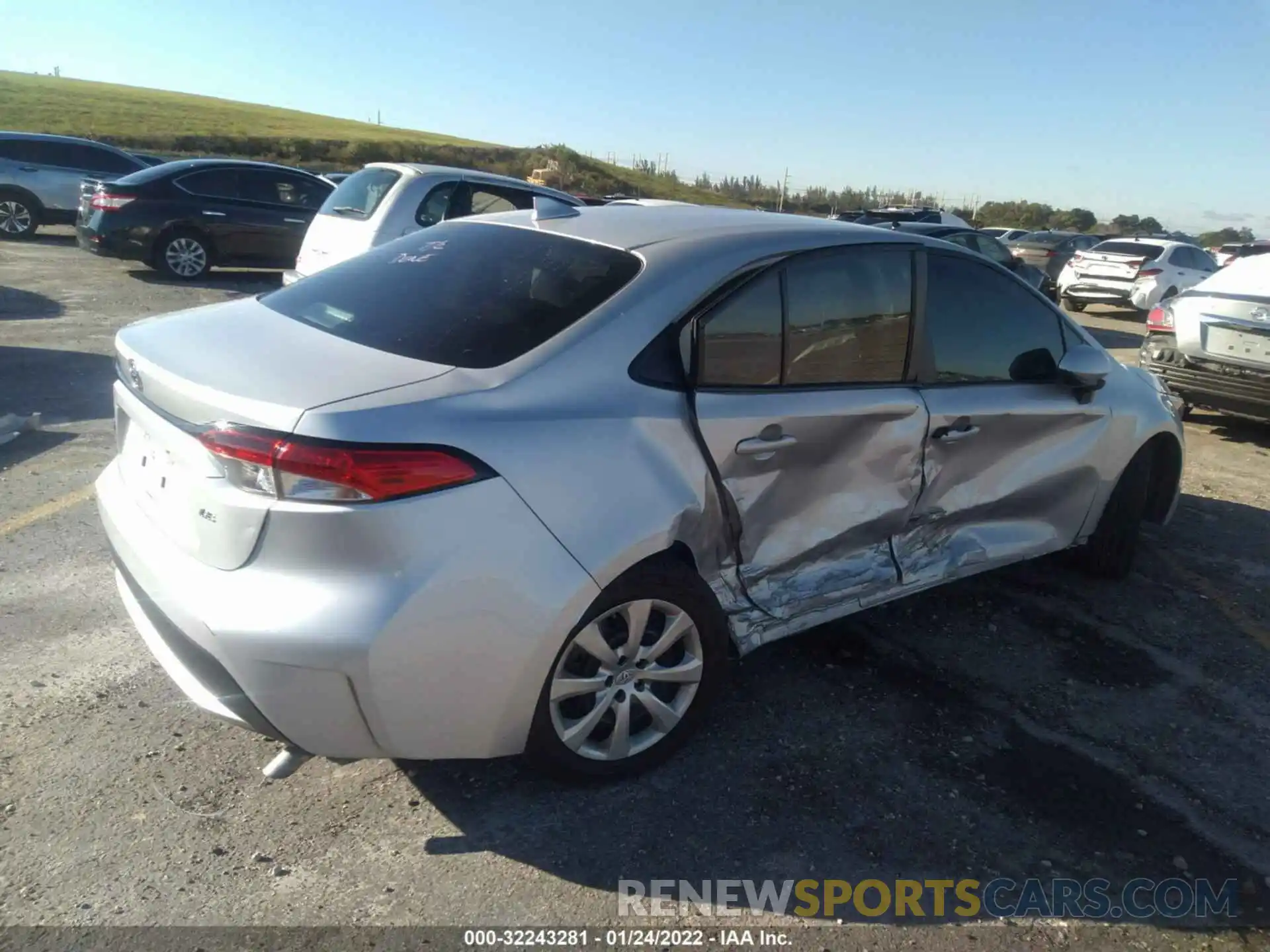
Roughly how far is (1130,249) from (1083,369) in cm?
1533

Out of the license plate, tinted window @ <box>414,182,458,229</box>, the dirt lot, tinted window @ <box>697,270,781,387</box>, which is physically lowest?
the dirt lot

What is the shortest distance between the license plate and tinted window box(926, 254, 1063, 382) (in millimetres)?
4157

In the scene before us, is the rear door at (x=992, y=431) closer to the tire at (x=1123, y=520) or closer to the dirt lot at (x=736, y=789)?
the tire at (x=1123, y=520)

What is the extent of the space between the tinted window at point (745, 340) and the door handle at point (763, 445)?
180 millimetres

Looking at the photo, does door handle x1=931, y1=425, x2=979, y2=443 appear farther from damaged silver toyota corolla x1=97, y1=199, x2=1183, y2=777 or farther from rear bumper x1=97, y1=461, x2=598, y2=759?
rear bumper x1=97, y1=461, x2=598, y2=759

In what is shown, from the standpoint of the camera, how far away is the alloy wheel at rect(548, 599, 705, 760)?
276 centimetres

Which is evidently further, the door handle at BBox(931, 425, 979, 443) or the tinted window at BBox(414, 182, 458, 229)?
the tinted window at BBox(414, 182, 458, 229)

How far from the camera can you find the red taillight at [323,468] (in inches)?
90.4

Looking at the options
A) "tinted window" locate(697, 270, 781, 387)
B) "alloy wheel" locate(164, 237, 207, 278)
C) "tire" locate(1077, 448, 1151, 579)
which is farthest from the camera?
"alloy wheel" locate(164, 237, 207, 278)

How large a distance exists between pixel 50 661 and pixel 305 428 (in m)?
1.83

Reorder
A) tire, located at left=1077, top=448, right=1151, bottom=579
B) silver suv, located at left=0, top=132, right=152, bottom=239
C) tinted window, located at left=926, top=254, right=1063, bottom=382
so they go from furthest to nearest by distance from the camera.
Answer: silver suv, located at left=0, top=132, right=152, bottom=239 → tire, located at left=1077, top=448, right=1151, bottom=579 → tinted window, located at left=926, top=254, right=1063, bottom=382

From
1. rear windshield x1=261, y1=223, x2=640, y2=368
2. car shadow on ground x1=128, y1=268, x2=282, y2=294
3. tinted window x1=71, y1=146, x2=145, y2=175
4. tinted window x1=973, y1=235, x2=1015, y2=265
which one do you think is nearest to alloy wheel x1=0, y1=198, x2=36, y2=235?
tinted window x1=71, y1=146, x2=145, y2=175

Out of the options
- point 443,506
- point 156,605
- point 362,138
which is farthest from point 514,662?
point 362,138

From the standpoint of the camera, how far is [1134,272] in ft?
55.0
